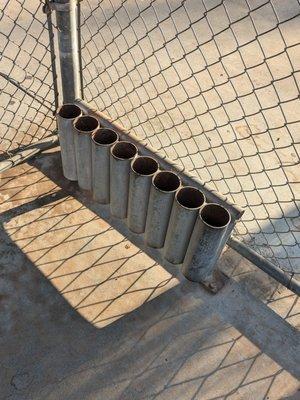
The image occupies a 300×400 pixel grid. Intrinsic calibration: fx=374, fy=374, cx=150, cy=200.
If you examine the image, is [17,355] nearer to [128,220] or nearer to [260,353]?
[128,220]

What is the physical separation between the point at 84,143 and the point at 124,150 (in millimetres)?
259

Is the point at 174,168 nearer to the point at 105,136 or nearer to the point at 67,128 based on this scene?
the point at 105,136

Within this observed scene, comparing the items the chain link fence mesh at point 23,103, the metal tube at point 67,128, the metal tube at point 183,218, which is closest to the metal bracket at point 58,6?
the metal tube at point 67,128

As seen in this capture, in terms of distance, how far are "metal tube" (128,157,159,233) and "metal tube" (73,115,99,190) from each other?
14.5 inches

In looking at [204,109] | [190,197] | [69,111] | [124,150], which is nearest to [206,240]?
[190,197]

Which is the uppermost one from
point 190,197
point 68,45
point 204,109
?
point 68,45

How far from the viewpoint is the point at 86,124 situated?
7.88 feet

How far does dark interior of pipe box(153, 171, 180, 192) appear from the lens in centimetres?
211

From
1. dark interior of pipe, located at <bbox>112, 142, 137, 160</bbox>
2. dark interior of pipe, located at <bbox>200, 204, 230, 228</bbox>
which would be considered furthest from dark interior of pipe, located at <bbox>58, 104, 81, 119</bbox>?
dark interior of pipe, located at <bbox>200, 204, 230, 228</bbox>

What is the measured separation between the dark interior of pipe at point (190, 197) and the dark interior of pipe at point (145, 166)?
0.23 meters

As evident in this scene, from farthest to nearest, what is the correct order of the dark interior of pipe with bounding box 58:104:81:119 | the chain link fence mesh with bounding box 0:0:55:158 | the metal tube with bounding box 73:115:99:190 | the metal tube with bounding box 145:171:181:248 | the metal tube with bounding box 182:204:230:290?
1. the chain link fence mesh with bounding box 0:0:55:158
2. the dark interior of pipe with bounding box 58:104:81:119
3. the metal tube with bounding box 73:115:99:190
4. the metal tube with bounding box 145:171:181:248
5. the metal tube with bounding box 182:204:230:290

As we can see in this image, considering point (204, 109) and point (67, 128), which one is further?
point (204, 109)

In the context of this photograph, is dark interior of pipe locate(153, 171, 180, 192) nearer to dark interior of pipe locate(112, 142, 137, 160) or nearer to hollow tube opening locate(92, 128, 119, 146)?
dark interior of pipe locate(112, 142, 137, 160)

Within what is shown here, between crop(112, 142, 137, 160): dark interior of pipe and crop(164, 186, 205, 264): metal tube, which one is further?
crop(112, 142, 137, 160): dark interior of pipe
